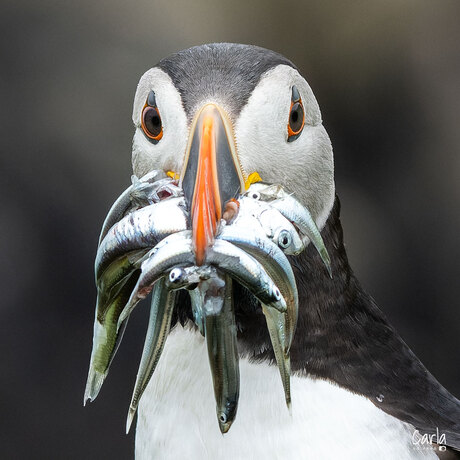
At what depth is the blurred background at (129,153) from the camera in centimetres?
443

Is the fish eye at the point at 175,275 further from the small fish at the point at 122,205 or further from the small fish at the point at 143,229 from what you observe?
the small fish at the point at 122,205

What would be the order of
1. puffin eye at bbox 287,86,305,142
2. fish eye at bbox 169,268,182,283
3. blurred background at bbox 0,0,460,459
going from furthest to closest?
1. blurred background at bbox 0,0,460,459
2. puffin eye at bbox 287,86,305,142
3. fish eye at bbox 169,268,182,283

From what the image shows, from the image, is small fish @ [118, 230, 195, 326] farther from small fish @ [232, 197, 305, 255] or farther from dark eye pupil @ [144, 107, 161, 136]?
dark eye pupil @ [144, 107, 161, 136]

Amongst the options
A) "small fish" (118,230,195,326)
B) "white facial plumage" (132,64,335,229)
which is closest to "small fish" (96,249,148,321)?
"small fish" (118,230,195,326)

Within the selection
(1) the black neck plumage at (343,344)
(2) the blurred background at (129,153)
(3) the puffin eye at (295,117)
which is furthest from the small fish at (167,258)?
(2) the blurred background at (129,153)

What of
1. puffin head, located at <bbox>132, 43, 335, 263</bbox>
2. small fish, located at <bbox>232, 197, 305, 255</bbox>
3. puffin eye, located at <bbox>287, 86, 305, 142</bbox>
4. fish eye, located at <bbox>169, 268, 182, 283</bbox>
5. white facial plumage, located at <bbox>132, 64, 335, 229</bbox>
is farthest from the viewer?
puffin eye, located at <bbox>287, 86, 305, 142</bbox>

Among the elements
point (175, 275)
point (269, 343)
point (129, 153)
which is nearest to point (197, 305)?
point (175, 275)

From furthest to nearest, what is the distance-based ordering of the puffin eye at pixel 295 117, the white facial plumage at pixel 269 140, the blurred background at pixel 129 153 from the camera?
the blurred background at pixel 129 153
the puffin eye at pixel 295 117
the white facial plumage at pixel 269 140

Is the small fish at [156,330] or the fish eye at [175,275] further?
the small fish at [156,330]

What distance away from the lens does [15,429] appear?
4.39 meters

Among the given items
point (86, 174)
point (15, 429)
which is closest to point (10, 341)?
point (15, 429)

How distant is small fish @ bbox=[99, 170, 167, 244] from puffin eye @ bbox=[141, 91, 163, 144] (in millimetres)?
157

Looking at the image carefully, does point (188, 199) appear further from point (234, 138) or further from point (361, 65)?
point (361, 65)

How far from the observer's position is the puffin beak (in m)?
1.55
